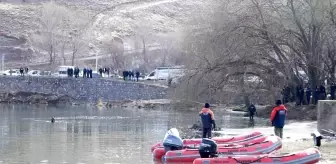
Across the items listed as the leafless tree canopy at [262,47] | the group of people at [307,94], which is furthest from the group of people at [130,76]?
the group of people at [307,94]

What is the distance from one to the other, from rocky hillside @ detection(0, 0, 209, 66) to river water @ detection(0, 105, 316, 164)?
179ft

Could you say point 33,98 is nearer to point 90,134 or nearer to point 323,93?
point 323,93

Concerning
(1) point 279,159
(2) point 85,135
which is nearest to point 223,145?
(1) point 279,159

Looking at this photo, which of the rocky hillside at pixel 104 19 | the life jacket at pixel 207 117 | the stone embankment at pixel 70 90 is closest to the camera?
the life jacket at pixel 207 117

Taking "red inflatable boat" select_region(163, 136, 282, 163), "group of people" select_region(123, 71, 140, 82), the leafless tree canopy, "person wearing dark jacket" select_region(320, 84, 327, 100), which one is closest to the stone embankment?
"group of people" select_region(123, 71, 140, 82)

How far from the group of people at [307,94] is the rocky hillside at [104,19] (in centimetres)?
5679

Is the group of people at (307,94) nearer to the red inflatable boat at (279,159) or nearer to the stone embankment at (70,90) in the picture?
the red inflatable boat at (279,159)

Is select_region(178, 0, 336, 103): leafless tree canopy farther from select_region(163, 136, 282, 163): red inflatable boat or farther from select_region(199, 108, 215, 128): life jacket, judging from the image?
select_region(163, 136, 282, 163): red inflatable boat

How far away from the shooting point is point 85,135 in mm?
40438

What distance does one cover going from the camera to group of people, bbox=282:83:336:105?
4887 centimetres

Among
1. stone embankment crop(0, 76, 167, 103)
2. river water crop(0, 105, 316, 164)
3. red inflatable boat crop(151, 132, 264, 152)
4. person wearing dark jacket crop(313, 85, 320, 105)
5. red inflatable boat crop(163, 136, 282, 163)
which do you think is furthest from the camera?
stone embankment crop(0, 76, 167, 103)

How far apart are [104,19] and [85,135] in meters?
92.3

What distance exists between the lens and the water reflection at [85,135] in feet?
101

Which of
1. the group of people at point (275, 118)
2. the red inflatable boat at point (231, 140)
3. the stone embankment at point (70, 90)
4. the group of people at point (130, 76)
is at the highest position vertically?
the group of people at point (130, 76)
